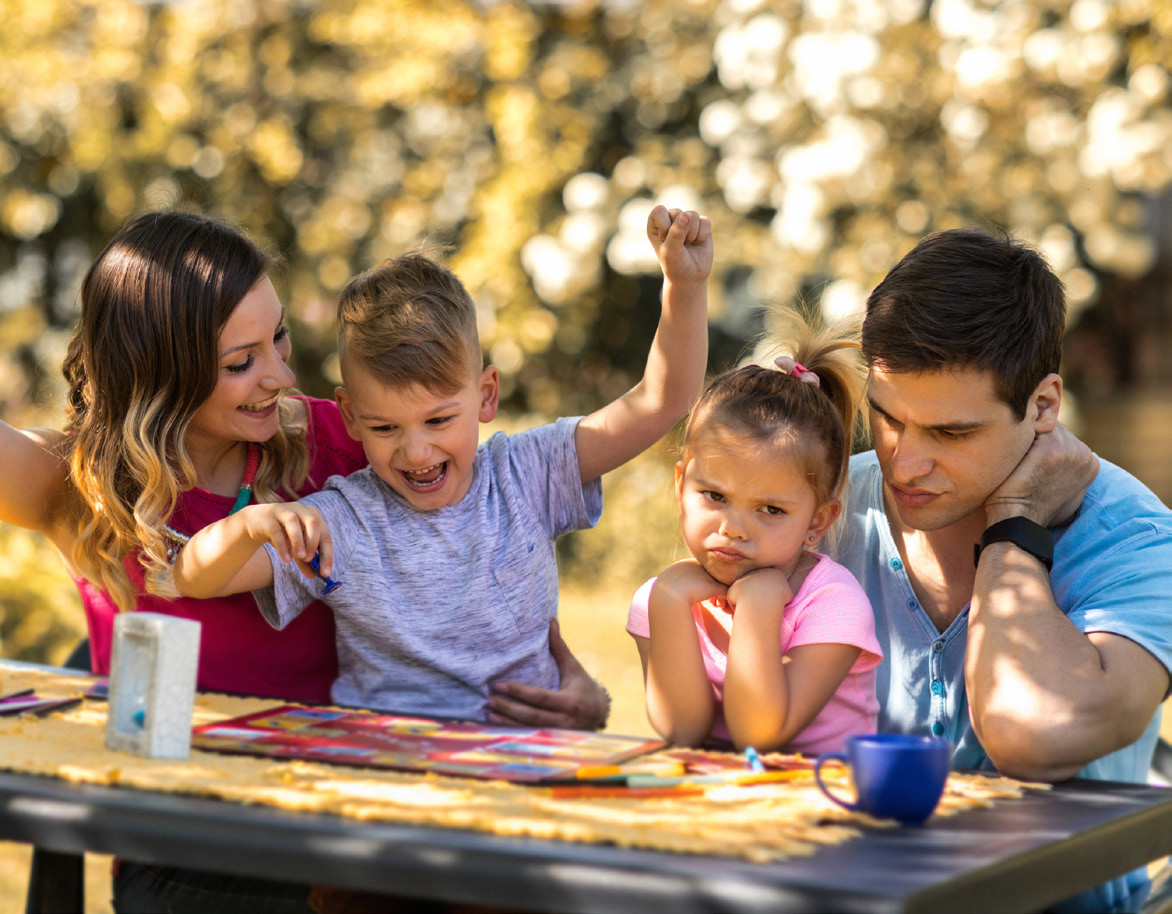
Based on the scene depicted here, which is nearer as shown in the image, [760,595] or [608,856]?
[608,856]

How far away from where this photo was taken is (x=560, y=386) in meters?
8.94

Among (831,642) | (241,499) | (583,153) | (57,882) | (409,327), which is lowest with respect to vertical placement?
(57,882)

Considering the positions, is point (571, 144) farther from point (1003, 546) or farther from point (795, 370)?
point (1003, 546)

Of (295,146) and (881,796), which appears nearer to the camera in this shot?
(881,796)

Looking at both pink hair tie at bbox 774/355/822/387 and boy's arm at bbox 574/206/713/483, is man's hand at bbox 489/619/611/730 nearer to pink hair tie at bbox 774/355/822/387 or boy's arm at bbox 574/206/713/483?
boy's arm at bbox 574/206/713/483

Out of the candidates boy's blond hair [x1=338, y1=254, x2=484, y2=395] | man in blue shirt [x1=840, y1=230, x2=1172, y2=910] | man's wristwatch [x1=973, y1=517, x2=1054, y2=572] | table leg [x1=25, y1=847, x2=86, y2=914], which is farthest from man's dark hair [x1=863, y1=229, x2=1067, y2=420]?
table leg [x1=25, y1=847, x2=86, y2=914]

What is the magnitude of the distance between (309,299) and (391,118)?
1316mm

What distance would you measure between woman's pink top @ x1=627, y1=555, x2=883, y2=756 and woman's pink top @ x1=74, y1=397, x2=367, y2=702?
2.56 ft

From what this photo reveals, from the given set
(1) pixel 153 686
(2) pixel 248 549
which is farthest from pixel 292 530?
(1) pixel 153 686

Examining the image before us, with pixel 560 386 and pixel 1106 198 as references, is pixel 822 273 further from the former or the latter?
A: pixel 560 386

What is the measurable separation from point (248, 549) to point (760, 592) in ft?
2.99

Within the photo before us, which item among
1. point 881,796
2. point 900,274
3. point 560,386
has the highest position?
point 560,386

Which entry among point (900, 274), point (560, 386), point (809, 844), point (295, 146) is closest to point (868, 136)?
point (560, 386)

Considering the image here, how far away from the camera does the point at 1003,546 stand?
2.28 meters
